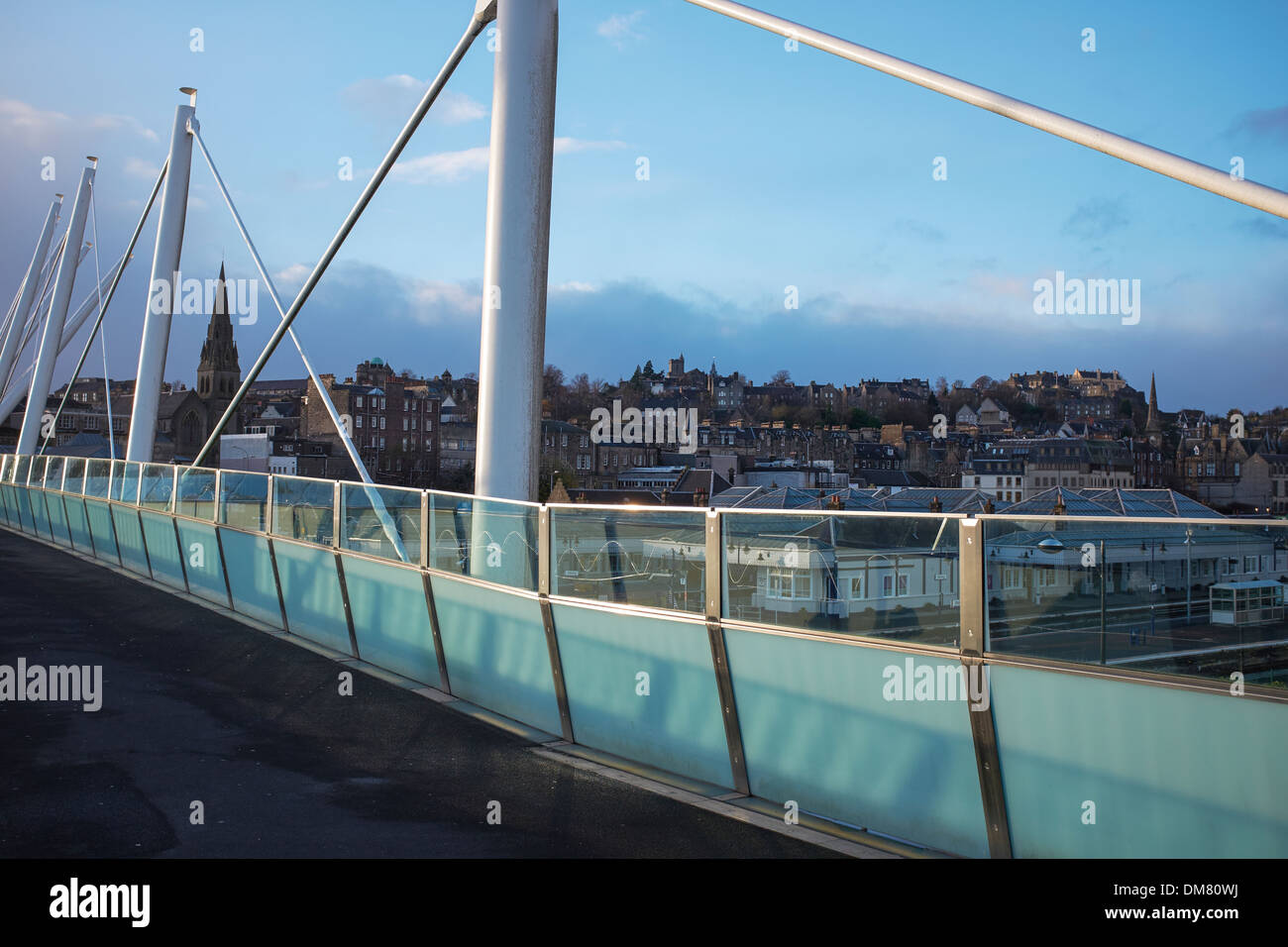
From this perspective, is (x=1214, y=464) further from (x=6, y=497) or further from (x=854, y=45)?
(x=854, y=45)

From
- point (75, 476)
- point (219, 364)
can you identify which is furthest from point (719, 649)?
point (219, 364)

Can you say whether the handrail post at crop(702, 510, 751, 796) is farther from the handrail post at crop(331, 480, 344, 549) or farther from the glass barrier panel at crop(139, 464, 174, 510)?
the glass barrier panel at crop(139, 464, 174, 510)

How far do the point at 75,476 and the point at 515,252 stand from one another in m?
18.3

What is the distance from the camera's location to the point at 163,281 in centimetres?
2764

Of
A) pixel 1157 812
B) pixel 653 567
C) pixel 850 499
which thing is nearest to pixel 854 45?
pixel 653 567

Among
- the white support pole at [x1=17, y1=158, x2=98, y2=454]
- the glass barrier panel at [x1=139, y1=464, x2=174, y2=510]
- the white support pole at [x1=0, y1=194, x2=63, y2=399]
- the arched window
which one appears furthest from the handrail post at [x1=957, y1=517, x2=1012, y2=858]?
the arched window

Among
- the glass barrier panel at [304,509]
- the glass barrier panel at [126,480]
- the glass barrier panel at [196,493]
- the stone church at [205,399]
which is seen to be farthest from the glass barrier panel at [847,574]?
the stone church at [205,399]

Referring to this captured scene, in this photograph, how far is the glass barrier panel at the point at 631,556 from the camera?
24.0 feet

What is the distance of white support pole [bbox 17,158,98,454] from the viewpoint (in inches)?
1699

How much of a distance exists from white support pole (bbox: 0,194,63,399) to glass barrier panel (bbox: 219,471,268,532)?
41822mm

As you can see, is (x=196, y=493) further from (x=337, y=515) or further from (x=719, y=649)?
(x=719, y=649)

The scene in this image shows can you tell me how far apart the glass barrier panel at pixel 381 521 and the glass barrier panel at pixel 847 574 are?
4.36 metres

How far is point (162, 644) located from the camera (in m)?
12.4

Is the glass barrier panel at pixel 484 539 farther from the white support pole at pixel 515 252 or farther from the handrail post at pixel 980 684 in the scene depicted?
the handrail post at pixel 980 684
